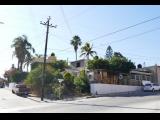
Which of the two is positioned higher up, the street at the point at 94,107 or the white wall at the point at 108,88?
the white wall at the point at 108,88

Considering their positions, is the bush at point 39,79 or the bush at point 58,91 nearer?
the bush at point 58,91

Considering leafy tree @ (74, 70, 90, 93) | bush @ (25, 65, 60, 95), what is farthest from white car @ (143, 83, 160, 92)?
bush @ (25, 65, 60, 95)

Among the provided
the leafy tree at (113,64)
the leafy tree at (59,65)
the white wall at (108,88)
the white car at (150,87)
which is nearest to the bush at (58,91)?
the white wall at (108,88)

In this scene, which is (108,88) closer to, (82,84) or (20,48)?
(82,84)

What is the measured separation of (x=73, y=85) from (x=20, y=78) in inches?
1085

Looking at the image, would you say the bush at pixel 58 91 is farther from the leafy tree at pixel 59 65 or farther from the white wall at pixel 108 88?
the leafy tree at pixel 59 65

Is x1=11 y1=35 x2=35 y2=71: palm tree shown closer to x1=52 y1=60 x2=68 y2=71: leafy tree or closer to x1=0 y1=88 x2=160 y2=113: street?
x1=52 y1=60 x2=68 y2=71: leafy tree

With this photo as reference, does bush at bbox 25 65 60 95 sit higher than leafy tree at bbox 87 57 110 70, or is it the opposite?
leafy tree at bbox 87 57 110 70

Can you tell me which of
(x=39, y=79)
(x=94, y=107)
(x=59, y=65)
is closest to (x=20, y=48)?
(x=59, y=65)

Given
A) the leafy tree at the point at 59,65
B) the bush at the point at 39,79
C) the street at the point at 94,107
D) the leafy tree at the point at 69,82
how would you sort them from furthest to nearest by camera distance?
the leafy tree at the point at 59,65, the bush at the point at 39,79, the leafy tree at the point at 69,82, the street at the point at 94,107

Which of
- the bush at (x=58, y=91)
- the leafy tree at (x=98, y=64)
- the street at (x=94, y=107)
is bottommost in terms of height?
the street at (x=94, y=107)

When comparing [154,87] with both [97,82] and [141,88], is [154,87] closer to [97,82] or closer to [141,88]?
[141,88]
